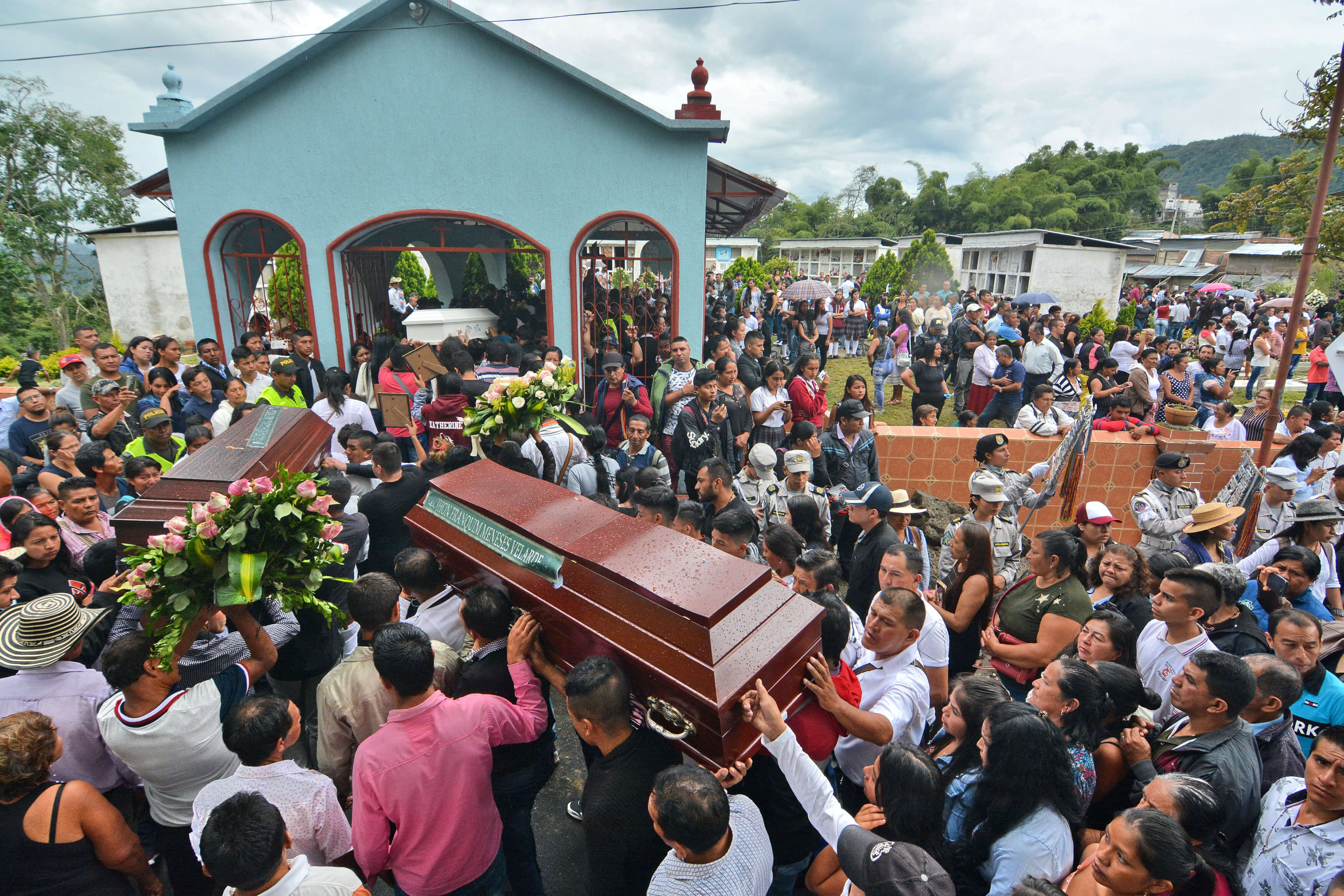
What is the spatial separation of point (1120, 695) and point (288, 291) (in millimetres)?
10882

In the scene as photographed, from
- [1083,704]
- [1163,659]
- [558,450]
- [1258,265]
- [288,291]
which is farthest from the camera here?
[1258,265]

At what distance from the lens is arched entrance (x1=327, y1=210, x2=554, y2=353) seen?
834cm

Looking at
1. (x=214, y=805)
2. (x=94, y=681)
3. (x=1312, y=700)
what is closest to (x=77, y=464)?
(x=94, y=681)

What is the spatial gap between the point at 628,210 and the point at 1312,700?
24.4ft

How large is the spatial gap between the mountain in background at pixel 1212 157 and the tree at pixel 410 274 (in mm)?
164372

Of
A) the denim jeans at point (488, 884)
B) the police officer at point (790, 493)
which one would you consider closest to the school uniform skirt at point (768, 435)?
the police officer at point (790, 493)

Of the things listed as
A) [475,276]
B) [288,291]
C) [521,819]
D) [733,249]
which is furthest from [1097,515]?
[733,249]

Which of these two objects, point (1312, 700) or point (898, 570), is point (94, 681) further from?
point (1312, 700)

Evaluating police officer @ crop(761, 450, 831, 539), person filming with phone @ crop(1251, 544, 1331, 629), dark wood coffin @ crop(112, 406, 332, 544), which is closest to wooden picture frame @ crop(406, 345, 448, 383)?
dark wood coffin @ crop(112, 406, 332, 544)

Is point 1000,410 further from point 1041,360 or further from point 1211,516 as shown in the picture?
point 1211,516

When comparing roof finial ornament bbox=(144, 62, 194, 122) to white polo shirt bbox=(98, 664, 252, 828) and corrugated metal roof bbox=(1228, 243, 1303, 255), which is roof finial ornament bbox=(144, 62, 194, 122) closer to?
white polo shirt bbox=(98, 664, 252, 828)

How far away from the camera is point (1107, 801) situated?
256 centimetres

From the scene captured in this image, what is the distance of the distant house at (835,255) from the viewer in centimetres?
3903

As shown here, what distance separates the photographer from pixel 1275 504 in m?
4.87
